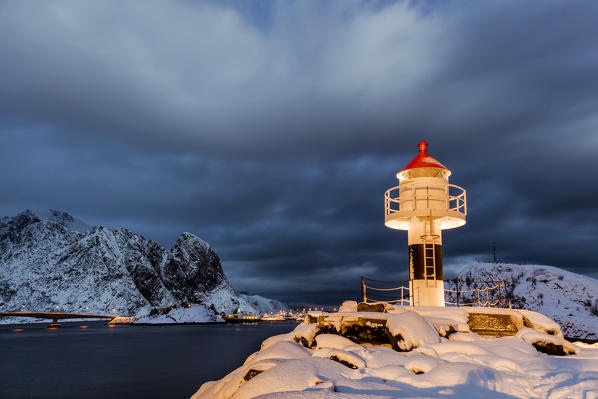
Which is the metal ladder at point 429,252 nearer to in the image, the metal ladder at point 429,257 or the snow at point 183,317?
the metal ladder at point 429,257

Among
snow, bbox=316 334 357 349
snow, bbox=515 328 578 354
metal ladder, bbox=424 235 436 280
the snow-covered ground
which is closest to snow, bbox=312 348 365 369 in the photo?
the snow-covered ground

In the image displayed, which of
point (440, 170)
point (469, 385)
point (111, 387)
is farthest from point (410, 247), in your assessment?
point (111, 387)

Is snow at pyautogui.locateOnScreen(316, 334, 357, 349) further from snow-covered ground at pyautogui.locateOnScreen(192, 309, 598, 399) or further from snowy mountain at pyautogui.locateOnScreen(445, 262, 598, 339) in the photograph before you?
snowy mountain at pyautogui.locateOnScreen(445, 262, 598, 339)

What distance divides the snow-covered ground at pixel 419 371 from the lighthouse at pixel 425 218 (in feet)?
16.6

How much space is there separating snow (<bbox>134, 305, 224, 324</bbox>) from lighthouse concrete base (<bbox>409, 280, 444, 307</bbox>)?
15728cm

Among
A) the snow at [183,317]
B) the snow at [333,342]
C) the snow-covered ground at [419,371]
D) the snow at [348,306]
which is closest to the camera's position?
the snow-covered ground at [419,371]

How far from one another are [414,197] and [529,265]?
65607 millimetres

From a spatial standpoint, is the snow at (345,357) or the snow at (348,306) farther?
Answer: the snow at (348,306)

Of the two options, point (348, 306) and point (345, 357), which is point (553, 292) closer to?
point (348, 306)

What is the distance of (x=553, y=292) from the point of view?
199 ft

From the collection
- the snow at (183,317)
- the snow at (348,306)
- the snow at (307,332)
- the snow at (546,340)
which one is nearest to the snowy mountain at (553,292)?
the snow at (348,306)

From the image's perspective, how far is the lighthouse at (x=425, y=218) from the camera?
15.8 m

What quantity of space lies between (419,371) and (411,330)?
2238mm

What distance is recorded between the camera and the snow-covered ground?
6.88 metres
